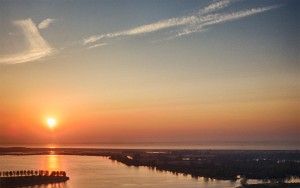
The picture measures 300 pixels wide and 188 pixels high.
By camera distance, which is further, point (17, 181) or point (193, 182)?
point (193, 182)

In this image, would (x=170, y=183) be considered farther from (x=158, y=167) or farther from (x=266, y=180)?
(x=158, y=167)

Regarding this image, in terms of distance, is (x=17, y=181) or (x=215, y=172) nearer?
(x=17, y=181)

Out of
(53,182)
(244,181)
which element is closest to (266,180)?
(244,181)

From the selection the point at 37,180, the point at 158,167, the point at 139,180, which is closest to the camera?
the point at 37,180

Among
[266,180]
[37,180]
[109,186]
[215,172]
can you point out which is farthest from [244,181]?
[37,180]

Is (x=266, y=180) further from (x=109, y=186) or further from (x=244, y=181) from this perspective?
(x=109, y=186)

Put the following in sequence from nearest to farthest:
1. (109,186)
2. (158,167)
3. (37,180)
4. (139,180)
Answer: (109,186) < (37,180) < (139,180) < (158,167)

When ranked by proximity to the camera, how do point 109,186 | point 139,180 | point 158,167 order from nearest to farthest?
point 109,186, point 139,180, point 158,167

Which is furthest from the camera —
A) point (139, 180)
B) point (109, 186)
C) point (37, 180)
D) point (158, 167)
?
point (158, 167)
